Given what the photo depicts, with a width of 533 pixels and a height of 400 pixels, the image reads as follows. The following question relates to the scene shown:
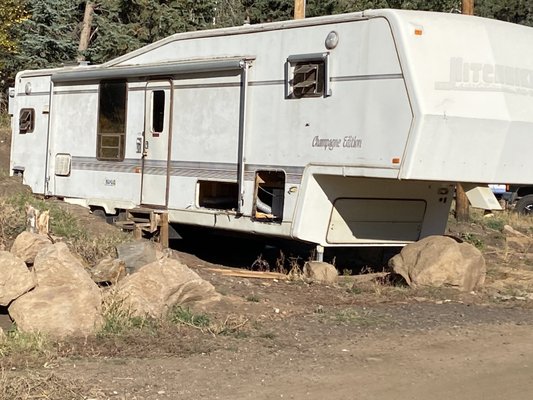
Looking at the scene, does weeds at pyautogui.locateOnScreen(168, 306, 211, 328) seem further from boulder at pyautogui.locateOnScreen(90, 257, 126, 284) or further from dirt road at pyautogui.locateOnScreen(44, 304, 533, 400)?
boulder at pyautogui.locateOnScreen(90, 257, 126, 284)

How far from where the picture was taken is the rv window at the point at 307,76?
10.4 meters

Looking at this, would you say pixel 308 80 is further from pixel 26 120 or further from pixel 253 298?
pixel 26 120

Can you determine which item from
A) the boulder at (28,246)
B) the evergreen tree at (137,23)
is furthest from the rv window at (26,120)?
the evergreen tree at (137,23)

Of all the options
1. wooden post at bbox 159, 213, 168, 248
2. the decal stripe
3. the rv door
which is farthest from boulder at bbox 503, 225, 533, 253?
the rv door

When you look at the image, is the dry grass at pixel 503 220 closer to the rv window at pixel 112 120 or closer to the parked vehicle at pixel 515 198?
the parked vehicle at pixel 515 198

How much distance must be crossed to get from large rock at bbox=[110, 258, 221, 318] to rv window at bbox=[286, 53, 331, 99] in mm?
3367

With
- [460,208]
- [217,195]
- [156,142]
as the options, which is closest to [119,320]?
[217,195]

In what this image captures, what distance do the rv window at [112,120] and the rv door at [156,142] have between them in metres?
0.65

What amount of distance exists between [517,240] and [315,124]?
8.08 metres

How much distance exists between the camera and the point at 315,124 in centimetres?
1051

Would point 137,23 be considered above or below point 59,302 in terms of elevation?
above

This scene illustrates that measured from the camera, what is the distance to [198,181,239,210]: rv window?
1205 centimetres

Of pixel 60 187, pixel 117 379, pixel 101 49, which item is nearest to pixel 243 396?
pixel 117 379

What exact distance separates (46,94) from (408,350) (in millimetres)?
10163
